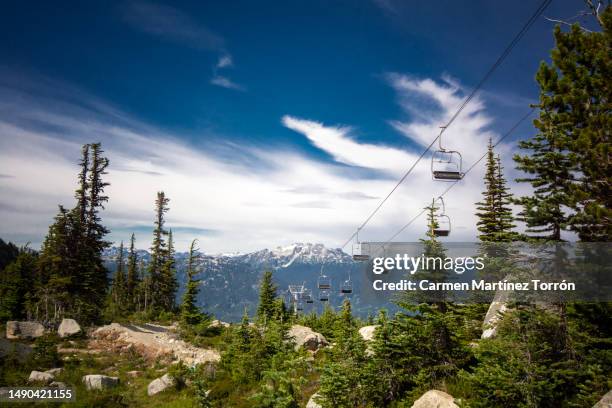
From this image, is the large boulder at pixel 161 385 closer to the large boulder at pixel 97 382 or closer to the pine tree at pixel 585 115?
the large boulder at pixel 97 382

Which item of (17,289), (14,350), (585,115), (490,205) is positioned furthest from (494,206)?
(17,289)

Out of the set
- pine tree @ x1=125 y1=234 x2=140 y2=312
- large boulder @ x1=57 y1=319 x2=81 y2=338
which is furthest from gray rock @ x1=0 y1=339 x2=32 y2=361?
pine tree @ x1=125 y1=234 x2=140 y2=312

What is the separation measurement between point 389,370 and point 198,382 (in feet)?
29.2

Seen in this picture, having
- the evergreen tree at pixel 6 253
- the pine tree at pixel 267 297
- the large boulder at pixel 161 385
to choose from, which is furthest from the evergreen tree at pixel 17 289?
the evergreen tree at pixel 6 253

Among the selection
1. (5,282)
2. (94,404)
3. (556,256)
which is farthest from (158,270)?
(556,256)

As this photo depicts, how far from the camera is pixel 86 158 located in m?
42.4

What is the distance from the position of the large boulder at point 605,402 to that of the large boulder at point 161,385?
21079 mm

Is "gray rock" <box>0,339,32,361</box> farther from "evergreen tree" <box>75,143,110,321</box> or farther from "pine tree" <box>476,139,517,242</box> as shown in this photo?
"pine tree" <box>476,139,517,242</box>

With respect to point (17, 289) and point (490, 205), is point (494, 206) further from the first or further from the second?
point (17, 289)

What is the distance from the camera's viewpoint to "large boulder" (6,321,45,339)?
30172 mm

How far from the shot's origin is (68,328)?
33.0m

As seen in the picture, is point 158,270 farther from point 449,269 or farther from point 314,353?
point 449,269

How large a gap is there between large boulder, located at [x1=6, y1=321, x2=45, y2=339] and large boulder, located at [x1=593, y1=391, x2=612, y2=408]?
38.9m

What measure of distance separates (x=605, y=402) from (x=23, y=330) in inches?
1575
